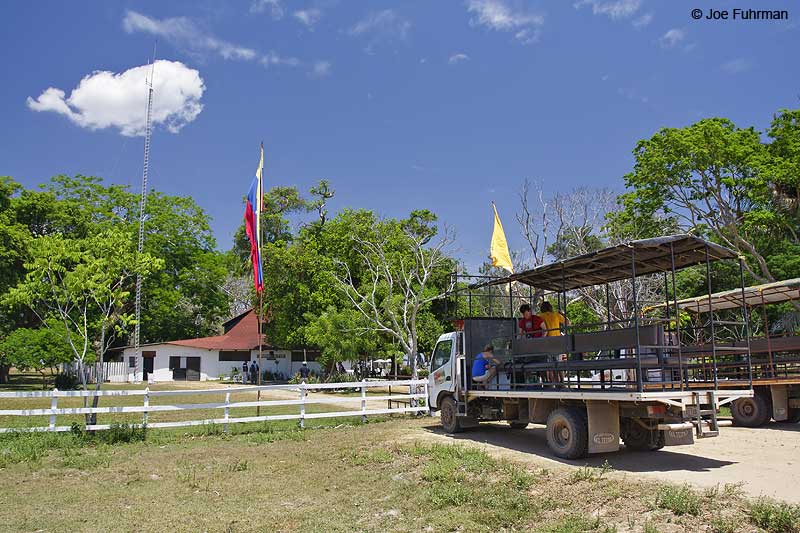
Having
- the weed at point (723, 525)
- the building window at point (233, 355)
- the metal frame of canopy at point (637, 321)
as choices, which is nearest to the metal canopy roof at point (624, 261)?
the metal frame of canopy at point (637, 321)

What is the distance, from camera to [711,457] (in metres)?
10.0

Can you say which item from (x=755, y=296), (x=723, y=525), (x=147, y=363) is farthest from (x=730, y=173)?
(x=147, y=363)

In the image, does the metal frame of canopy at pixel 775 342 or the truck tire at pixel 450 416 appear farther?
the truck tire at pixel 450 416

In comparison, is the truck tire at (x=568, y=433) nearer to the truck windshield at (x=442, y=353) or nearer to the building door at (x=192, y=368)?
the truck windshield at (x=442, y=353)

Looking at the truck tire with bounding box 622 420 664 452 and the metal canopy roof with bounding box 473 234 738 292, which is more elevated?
the metal canopy roof with bounding box 473 234 738 292

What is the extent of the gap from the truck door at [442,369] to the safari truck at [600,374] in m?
0.05

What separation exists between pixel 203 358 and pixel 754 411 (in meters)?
41.5

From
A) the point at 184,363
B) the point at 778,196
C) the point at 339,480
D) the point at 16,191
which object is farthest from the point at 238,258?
the point at 339,480

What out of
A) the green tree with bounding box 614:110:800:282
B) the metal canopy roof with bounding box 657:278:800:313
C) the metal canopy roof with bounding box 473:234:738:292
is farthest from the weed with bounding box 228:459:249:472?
the green tree with bounding box 614:110:800:282

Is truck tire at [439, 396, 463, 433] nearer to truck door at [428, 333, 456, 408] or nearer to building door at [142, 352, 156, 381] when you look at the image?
truck door at [428, 333, 456, 408]

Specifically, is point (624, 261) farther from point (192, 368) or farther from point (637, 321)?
point (192, 368)

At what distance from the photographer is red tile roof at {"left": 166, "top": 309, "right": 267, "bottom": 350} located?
46750 mm

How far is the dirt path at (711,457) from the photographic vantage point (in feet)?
26.6

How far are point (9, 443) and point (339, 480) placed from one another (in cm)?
714
